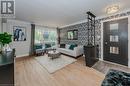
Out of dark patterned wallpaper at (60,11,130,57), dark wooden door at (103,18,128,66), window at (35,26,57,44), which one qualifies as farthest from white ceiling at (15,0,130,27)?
window at (35,26,57,44)

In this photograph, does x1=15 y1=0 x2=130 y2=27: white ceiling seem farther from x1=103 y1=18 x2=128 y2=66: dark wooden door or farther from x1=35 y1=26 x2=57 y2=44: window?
x1=35 y1=26 x2=57 y2=44: window

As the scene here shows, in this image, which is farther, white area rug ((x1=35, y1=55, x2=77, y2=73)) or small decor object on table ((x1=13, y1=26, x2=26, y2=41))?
small decor object on table ((x1=13, y1=26, x2=26, y2=41))

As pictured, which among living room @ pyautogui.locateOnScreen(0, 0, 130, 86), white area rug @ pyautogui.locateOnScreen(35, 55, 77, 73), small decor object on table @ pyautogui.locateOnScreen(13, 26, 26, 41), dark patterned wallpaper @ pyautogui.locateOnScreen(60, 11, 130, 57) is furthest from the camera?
small decor object on table @ pyautogui.locateOnScreen(13, 26, 26, 41)

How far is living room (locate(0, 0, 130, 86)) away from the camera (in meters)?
2.40

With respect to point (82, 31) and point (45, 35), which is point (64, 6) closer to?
point (82, 31)

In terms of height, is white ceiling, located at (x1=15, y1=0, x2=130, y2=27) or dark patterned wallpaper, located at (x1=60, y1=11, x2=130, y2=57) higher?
white ceiling, located at (x1=15, y1=0, x2=130, y2=27)

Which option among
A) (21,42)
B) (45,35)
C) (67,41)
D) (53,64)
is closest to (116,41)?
(53,64)

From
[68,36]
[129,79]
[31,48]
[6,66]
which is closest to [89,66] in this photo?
[129,79]

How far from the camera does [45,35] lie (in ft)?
24.1

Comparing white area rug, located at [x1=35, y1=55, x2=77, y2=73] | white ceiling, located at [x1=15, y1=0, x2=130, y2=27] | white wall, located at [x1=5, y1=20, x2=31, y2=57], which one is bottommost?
white area rug, located at [x1=35, y1=55, x2=77, y2=73]

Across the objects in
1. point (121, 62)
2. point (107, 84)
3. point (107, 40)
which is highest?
point (107, 40)

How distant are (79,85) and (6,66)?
181cm

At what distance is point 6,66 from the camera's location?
1.14 m

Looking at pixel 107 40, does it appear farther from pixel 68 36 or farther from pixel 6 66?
pixel 6 66
